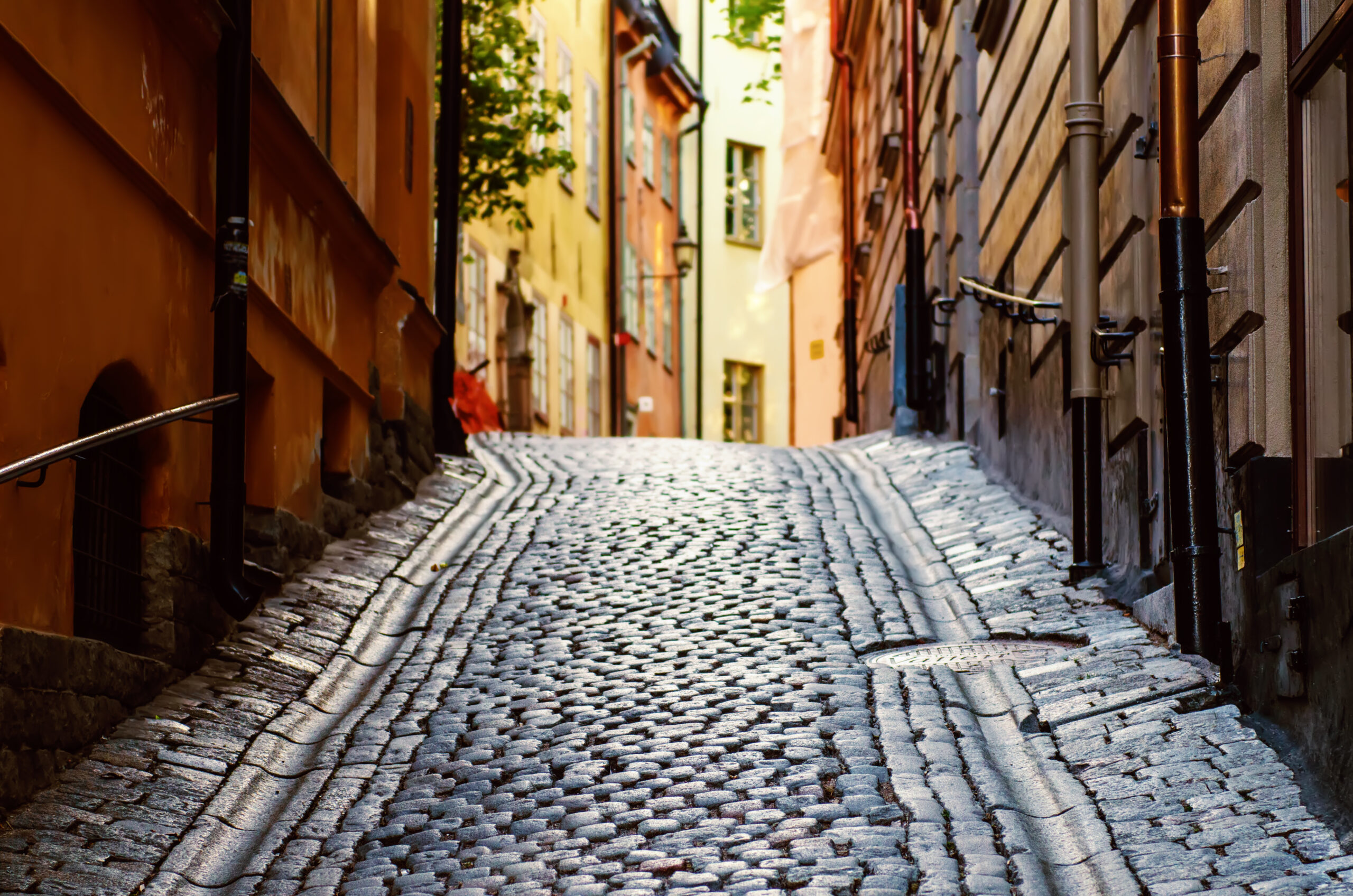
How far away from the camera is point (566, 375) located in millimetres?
27906

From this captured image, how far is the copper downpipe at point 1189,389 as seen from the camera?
23.4 ft

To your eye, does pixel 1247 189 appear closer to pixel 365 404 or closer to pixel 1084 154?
pixel 1084 154

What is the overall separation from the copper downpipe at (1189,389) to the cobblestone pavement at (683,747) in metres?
0.29

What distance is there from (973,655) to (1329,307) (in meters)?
2.74

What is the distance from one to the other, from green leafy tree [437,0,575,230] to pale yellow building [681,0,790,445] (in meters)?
17.7

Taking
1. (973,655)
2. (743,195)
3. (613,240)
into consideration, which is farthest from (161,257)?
(743,195)

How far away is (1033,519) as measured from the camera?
38.3 feet

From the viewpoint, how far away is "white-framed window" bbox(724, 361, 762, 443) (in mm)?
39500

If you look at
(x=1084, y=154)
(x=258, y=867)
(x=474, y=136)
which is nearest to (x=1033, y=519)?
(x=1084, y=154)

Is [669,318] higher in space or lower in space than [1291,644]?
higher

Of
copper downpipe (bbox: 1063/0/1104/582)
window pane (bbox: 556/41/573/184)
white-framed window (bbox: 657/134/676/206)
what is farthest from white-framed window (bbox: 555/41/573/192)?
copper downpipe (bbox: 1063/0/1104/582)

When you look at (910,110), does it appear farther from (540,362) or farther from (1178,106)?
(1178,106)

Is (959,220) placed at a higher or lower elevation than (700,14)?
lower

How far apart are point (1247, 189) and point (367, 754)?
414cm
